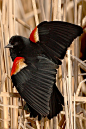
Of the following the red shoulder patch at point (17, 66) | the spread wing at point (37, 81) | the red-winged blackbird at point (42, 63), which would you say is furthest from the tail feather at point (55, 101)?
the red shoulder patch at point (17, 66)

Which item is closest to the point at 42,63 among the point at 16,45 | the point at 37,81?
the point at 37,81

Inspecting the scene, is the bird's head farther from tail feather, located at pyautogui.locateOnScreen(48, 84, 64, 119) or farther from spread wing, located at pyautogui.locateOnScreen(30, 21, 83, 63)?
tail feather, located at pyautogui.locateOnScreen(48, 84, 64, 119)

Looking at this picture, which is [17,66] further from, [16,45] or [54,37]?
[54,37]

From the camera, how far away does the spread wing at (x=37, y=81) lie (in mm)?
1084

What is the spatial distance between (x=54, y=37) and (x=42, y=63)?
7.3 inches

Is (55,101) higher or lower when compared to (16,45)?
lower

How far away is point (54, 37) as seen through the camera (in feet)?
4.05

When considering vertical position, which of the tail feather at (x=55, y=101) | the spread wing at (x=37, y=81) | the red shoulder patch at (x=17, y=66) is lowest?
Result: the tail feather at (x=55, y=101)

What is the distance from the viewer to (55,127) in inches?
46.7

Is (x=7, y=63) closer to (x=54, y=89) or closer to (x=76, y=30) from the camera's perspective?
(x=54, y=89)

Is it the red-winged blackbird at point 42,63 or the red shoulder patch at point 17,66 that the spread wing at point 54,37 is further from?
the red shoulder patch at point 17,66

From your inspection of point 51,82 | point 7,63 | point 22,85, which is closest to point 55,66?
point 51,82

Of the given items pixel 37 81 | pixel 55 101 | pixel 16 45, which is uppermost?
pixel 16 45

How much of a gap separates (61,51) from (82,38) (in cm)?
84
